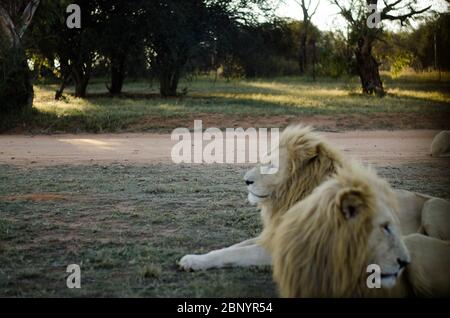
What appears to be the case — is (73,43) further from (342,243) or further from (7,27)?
(342,243)

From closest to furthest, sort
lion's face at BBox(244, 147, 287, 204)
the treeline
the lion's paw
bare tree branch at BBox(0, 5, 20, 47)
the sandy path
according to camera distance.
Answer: lion's face at BBox(244, 147, 287, 204) < the lion's paw < the sandy path < bare tree branch at BBox(0, 5, 20, 47) < the treeline

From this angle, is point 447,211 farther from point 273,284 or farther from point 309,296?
point 309,296

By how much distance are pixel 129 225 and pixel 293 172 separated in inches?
92.2

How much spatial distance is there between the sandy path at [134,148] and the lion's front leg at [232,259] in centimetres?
622

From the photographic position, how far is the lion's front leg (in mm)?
4316

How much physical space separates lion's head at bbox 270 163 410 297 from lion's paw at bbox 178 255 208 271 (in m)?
1.25

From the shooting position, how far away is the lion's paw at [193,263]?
4298 millimetres

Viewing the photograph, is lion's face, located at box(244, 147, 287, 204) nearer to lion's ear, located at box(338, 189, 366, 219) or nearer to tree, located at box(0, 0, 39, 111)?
lion's ear, located at box(338, 189, 366, 219)

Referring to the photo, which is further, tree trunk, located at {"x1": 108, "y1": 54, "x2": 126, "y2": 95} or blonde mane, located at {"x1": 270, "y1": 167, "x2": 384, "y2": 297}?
tree trunk, located at {"x1": 108, "y1": 54, "x2": 126, "y2": 95}

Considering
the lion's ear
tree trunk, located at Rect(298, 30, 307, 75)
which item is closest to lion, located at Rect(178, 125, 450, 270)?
the lion's ear
